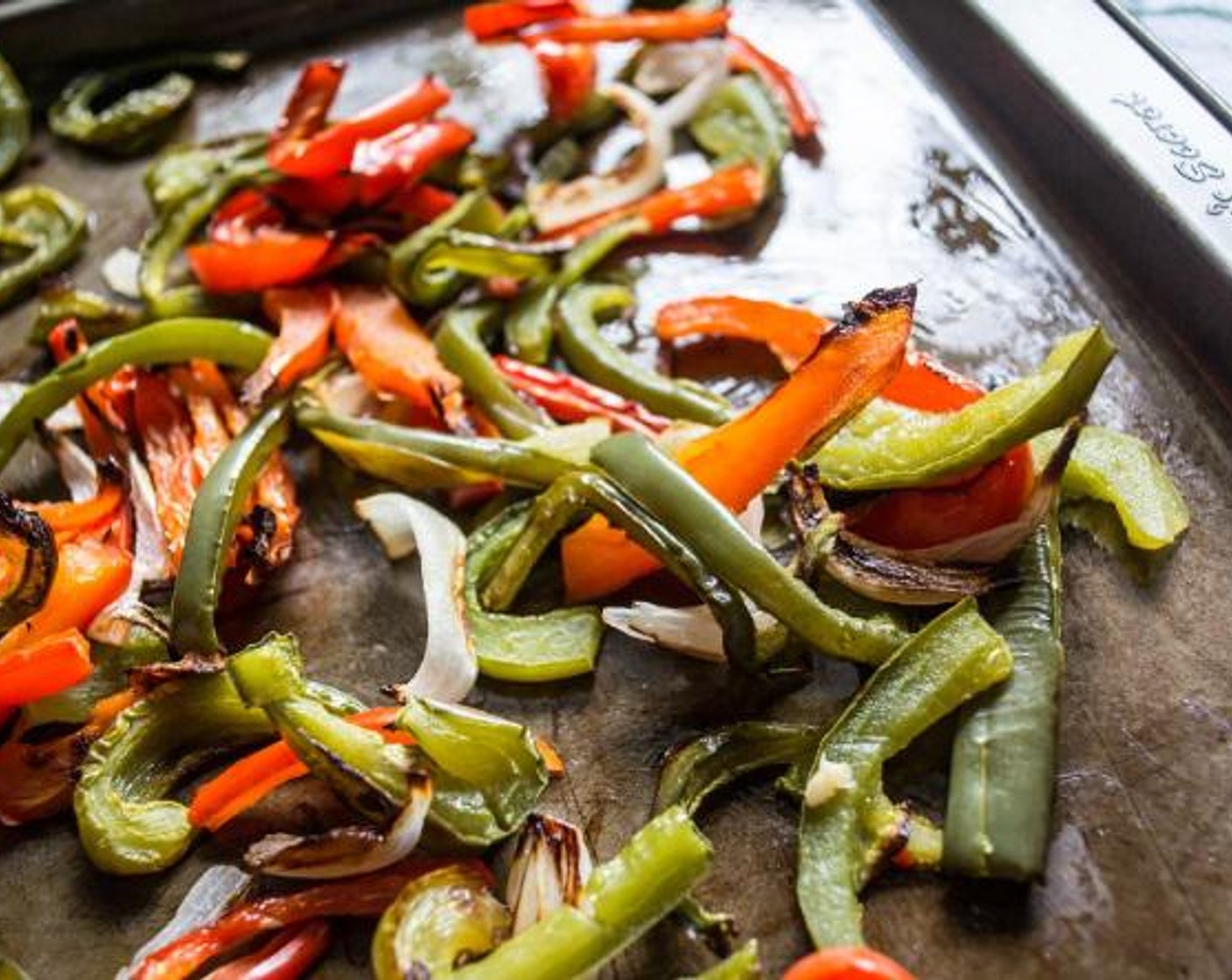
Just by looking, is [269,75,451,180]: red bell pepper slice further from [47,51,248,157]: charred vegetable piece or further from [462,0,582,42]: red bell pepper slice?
[47,51,248,157]: charred vegetable piece

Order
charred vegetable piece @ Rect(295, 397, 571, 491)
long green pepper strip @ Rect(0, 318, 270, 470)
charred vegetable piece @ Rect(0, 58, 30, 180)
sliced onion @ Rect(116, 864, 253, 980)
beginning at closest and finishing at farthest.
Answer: sliced onion @ Rect(116, 864, 253, 980) → charred vegetable piece @ Rect(295, 397, 571, 491) → long green pepper strip @ Rect(0, 318, 270, 470) → charred vegetable piece @ Rect(0, 58, 30, 180)

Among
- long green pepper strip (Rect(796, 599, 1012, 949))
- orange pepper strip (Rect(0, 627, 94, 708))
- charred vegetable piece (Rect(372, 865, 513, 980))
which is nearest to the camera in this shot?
charred vegetable piece (Rect(372, 865, 513, 980))

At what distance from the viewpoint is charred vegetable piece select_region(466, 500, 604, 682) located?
2.66 metres

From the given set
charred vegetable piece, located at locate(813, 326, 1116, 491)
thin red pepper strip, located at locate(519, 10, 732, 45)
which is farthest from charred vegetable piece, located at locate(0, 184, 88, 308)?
charred vegetable piece, located at locate(813, 326, 1116, 491)

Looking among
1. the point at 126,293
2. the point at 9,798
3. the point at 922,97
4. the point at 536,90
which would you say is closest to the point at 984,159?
the point at 922,97

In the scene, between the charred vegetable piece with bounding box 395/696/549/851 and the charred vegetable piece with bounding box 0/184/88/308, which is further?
the charred vegetable piece with bounding box 0/184/88/308

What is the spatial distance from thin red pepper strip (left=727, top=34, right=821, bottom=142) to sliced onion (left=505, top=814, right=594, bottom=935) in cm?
216

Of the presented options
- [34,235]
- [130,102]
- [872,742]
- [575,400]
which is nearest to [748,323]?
[575,400]

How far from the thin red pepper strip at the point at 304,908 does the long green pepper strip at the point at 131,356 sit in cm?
137

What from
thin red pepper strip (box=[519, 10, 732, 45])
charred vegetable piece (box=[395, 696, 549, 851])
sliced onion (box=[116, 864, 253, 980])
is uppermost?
thin red pepper strip (box=[519, 10, 732, 45])

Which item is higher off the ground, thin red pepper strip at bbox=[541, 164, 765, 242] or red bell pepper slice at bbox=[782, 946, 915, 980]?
thin red pepper strip at bbox=[541, 164, 765, 242]

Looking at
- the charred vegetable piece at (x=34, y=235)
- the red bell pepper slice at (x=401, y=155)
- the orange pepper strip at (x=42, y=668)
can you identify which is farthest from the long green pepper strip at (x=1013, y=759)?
the charred vegetable piece at (x=34, y=235)

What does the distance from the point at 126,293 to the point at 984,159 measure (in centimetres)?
227

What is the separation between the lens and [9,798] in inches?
102
